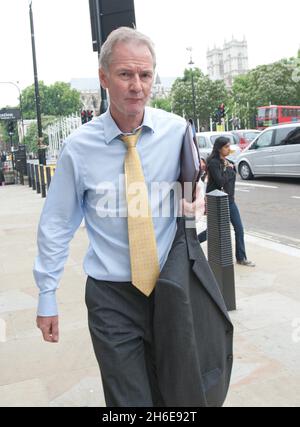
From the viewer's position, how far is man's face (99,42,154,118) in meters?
1.81

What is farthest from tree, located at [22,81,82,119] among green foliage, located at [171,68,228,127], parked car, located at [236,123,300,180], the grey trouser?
the grey trouser

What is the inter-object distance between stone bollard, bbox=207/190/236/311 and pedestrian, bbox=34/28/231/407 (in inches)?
93.0

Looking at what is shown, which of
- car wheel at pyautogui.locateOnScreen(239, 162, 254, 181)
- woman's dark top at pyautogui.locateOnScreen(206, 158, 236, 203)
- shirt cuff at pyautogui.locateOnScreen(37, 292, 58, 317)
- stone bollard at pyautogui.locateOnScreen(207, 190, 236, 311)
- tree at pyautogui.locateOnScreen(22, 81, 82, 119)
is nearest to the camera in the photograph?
shirt cuff at pyautogui.locateOnScreen(37, 292, 58, 317)

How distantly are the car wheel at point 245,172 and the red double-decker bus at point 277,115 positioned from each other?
2042 cm

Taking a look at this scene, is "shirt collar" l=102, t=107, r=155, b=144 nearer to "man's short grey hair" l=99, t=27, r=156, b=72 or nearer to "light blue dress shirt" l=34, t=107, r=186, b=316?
"light blue dress shirt" l=34, t=107, r=186, b=316

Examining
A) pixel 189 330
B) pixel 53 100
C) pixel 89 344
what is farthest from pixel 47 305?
pixel 53 100

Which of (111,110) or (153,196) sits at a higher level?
(111,110)

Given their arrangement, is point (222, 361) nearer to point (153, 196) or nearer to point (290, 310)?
point (153, 196)

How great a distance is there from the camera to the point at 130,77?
1828 millimetres

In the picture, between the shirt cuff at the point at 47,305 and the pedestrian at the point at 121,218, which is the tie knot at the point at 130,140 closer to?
the pedestrian at the point at 121,218

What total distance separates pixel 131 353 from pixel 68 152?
0.75m

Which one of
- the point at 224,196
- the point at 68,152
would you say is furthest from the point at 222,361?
the point at 224,196

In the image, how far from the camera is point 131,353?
179cm

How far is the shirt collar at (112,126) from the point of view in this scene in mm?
1870
